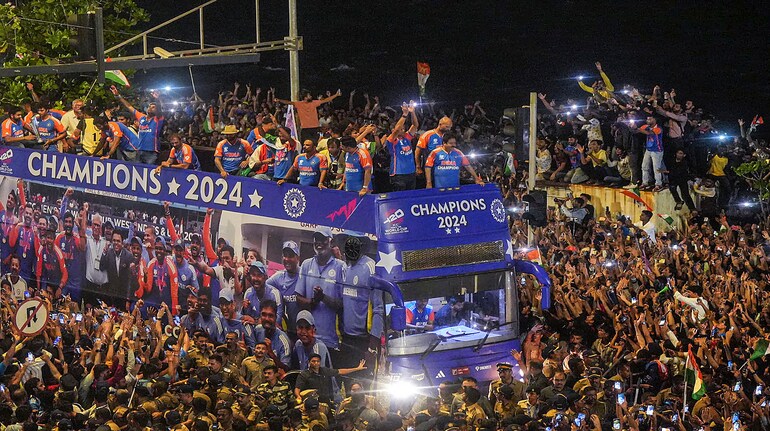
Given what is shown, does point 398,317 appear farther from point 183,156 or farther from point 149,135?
point 149,135

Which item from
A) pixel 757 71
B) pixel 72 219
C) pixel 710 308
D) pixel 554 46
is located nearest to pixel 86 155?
pixel 72 219

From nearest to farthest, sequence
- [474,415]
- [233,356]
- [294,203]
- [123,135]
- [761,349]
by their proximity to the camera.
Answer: [474,415], [761,349], [294,203], [233,356], [123,135]

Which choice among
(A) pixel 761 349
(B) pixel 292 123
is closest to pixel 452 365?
(A) pixel 761 349

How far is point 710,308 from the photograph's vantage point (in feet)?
55.8

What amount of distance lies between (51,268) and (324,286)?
579 centimetres

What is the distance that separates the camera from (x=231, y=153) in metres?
18.2

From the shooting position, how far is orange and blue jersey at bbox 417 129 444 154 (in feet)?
56.1

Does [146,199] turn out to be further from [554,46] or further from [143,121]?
[554,46]

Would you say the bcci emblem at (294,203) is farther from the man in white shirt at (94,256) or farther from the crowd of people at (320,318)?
the man in white shirt at (94,256)

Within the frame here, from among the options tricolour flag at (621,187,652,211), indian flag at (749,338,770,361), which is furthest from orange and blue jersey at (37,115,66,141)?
indian flag at (749,338,770,361)

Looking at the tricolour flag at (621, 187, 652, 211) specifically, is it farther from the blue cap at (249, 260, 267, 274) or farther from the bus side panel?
the blue cap at (249, 260, 267, 274)

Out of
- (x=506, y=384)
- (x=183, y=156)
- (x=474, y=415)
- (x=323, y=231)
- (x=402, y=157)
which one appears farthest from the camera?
(x=183, y=156)

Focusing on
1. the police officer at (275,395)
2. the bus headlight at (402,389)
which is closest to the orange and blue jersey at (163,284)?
the police officer at (275,395)

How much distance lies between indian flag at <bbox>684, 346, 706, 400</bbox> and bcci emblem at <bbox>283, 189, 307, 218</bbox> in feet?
16.9
